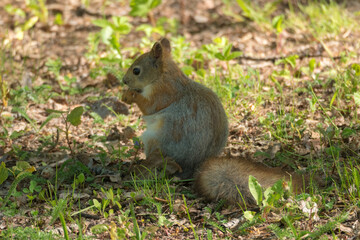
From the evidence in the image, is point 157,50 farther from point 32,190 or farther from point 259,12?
point 259,12

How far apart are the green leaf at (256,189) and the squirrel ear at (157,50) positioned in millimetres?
1458

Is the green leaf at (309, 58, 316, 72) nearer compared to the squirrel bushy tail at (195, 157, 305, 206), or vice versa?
the squirrel bushy tail at (195, 157, 305, 206)

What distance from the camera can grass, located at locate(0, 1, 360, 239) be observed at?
293 cm

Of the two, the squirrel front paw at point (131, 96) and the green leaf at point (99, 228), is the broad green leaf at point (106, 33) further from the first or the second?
the green leaf at point (99, 228)

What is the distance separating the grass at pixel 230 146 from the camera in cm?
293

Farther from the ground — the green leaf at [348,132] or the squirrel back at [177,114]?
the squirrel back at [177,114]

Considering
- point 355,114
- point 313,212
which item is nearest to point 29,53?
point 355,114

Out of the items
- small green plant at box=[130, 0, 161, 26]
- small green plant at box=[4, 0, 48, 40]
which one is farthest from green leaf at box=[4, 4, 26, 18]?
small green plant at box=[130, 0, 161, 26]

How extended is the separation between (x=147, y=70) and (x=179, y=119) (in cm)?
55

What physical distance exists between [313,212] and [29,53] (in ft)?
16.4

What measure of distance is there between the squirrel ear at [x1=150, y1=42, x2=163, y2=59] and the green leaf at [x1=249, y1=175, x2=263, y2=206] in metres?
1.46

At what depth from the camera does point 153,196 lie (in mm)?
3375

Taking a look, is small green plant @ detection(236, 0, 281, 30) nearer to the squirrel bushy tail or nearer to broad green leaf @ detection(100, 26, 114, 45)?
broad green leaf @ detection(100, 26, 114, 45)

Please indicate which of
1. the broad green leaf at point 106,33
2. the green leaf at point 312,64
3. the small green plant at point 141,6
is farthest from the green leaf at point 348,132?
the small green plant at point 141,6
